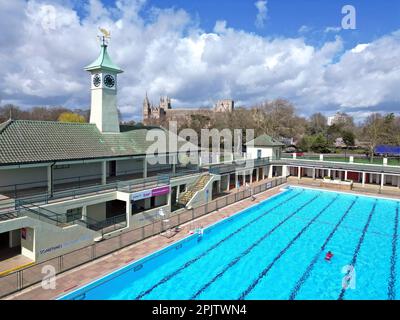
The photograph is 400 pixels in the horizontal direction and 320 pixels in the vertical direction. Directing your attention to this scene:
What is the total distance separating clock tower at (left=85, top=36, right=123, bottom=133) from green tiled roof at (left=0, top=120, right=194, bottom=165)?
70 centimetres

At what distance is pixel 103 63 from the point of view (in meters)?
20.1

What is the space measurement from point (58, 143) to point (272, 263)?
534 inches

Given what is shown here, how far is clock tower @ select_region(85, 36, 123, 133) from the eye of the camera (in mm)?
20188

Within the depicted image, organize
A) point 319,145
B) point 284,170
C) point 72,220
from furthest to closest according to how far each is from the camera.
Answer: point 319,145
point 284,170
point 72,220

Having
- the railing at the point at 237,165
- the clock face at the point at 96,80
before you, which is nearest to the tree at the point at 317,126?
the railing at the point at 237,165

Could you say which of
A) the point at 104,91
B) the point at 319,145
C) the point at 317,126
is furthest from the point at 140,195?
the point at 317,126

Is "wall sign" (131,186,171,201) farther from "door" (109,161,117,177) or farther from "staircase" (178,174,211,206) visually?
"door" (109,161,117,177)

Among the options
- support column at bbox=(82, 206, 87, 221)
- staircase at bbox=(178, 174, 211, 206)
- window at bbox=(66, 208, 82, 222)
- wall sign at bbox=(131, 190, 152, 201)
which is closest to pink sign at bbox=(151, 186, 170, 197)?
wall sign at bbox=(131, 190, 152, 201)

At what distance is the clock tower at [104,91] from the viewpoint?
20188 millimetres

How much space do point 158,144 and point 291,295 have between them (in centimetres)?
1500

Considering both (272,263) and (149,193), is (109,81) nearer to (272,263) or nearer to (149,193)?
(149,193)

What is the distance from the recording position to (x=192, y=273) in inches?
515

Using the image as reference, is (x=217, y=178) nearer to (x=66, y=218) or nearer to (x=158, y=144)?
(x=158, y=144)

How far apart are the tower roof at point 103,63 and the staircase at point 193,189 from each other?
10.7 metres
